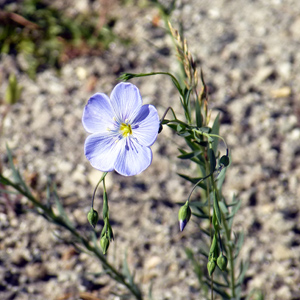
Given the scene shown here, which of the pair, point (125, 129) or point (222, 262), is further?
point (125, 129)

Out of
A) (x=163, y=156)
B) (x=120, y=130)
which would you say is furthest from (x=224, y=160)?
(x=163, y=156)

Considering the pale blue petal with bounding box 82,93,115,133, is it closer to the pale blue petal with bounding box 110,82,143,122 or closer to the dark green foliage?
the pale blue petal with bounding box 110,82,143,122

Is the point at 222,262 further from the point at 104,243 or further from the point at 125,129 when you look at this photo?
the point at 125,129

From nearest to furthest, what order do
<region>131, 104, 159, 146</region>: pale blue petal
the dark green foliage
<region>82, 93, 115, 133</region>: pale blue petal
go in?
<region>131, 104, 159, 146</region>: pale blue petal, <region>82, 93, 115, 133</region>: pale blue petal, the dark green foliage

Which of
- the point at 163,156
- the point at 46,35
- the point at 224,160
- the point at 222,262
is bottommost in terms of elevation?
the point at 222,262

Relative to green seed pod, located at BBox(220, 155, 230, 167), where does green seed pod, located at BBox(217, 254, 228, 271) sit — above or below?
below

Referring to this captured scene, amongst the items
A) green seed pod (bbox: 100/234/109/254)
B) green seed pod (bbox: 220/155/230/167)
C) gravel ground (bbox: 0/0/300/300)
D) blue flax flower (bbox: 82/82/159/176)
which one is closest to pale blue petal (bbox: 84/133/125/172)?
blue flax flower (bbox: 82/82/159/176)
